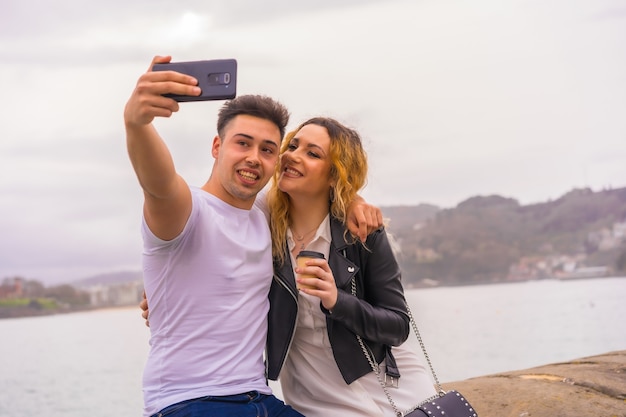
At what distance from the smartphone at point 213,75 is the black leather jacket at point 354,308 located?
1126mm

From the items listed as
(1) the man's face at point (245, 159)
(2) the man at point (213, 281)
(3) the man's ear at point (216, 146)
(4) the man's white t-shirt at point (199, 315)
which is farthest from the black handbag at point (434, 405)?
(3) the man's ear at point (216, 146)

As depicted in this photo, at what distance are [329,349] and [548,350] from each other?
164ft

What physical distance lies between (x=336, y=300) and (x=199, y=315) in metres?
0.62

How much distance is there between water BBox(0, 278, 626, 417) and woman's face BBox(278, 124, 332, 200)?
52.1ft

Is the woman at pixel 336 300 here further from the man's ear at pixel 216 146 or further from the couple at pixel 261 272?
the man's ear at pixel 216 146

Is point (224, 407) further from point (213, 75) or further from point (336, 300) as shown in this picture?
point (213, 75)

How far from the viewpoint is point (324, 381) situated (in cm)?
352

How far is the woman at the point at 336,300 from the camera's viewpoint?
338 centimetres

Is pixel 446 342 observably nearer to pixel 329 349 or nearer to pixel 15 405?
pixel 15 405

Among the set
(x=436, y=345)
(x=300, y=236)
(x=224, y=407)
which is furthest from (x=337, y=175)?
(x=436, y=345)

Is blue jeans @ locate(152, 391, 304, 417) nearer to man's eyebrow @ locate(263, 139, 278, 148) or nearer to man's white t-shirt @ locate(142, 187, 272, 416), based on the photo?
man's white t-shirt @ locate(142, 187, 272, 416)

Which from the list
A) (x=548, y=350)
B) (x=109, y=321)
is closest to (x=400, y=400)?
(x=548, y=350)

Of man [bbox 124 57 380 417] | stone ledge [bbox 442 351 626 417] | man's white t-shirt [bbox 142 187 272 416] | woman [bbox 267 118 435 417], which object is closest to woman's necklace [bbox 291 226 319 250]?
woman [bbox 267 118 435 417]

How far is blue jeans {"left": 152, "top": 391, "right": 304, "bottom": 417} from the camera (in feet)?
9.41
